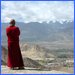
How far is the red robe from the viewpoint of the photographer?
595 inches

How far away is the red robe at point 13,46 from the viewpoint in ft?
49.6

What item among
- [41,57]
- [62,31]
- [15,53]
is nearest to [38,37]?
[62,31]

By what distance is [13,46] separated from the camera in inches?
601

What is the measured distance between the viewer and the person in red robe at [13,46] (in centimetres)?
1512

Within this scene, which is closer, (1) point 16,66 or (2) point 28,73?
(2) point 28,73

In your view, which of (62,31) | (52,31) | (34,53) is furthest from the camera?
(62,31)

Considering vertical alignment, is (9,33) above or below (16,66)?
above

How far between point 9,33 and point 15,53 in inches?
32.3

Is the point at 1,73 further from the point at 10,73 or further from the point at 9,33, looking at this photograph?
the point at 9,33

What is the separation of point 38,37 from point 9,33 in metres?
86.3

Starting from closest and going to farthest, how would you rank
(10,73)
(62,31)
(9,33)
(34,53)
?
(10,73) < (9,33) < (34,53) < (62,31)

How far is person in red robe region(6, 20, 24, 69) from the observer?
595 inches

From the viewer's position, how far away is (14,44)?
15.2 meters

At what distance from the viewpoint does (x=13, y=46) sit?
15.3 m
